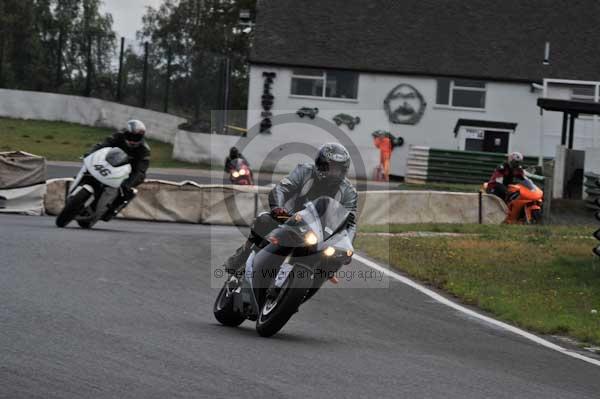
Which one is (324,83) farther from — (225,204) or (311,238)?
(311,238)

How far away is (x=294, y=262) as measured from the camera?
27.2ft

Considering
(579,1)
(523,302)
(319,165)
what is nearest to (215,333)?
(319,165)

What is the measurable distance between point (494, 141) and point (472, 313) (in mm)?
33940

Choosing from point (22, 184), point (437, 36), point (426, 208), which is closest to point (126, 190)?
point (22, 184)

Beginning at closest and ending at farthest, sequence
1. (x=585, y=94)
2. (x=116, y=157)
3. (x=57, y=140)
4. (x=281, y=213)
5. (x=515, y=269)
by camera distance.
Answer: (x=281, y=213) < (x=515, y=269) < (x=116, y=157) < (x=57, y=140) < (x=585, y=94)

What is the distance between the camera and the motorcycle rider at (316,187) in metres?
8.62

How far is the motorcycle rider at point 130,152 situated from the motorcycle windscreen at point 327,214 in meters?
8.90

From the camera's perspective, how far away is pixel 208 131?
1660 inches

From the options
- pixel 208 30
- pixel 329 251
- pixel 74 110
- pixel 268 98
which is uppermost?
pixel 208 30

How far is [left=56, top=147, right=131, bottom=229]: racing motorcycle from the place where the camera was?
16734 millimetres

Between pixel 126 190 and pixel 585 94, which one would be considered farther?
pixel 585 94

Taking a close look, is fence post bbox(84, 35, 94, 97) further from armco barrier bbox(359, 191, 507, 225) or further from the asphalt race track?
the asphalt race track

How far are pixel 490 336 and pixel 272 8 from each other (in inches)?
1519

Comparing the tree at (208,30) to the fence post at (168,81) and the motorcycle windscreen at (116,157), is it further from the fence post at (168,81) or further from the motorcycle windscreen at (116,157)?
the motorcycle windscreen at (116,157)
